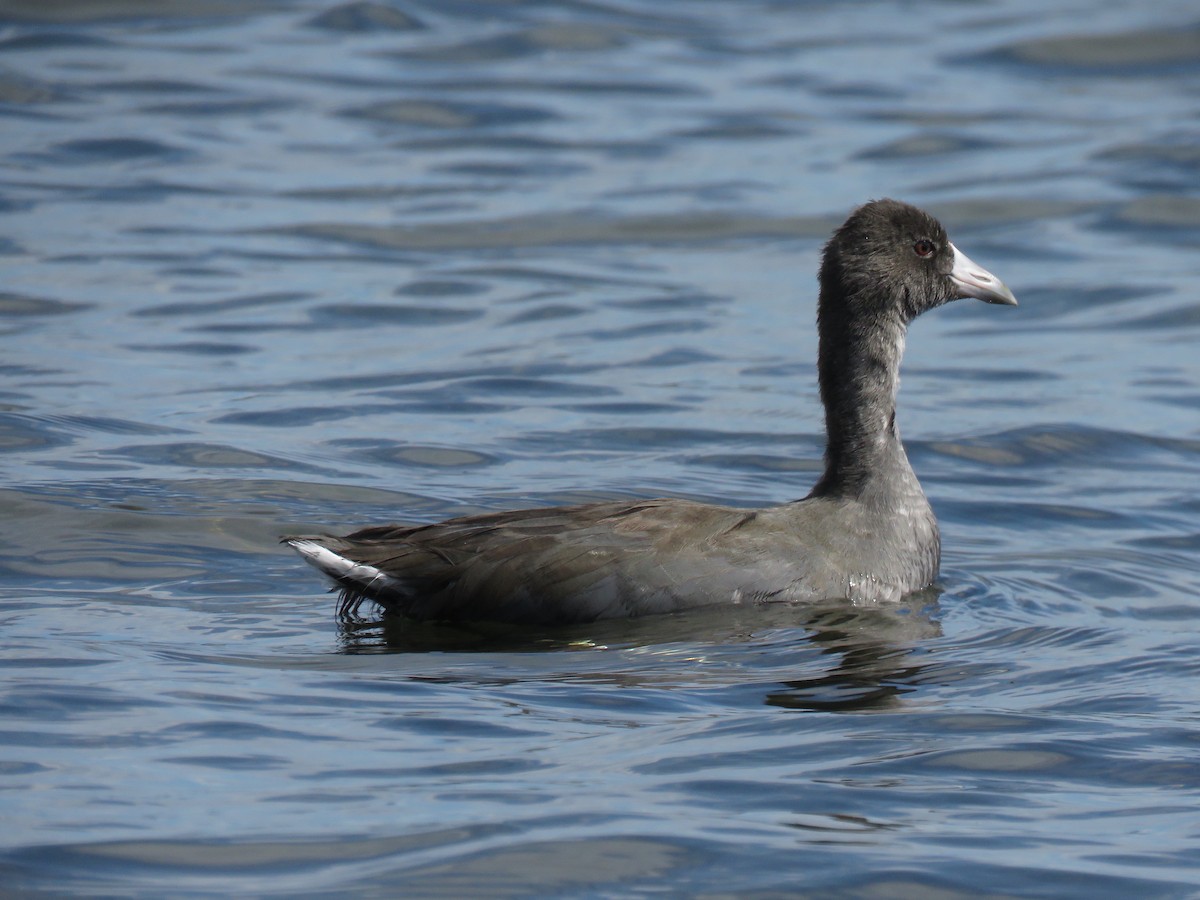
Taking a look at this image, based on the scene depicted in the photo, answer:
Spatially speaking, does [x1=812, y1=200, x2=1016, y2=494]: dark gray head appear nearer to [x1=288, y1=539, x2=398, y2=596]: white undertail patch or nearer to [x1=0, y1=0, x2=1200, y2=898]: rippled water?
[x1=0, y1=0, x2=1200, y2=898]: rippled water

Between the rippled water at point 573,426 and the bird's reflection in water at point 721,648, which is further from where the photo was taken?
the bird's reflection in water at point 721,648

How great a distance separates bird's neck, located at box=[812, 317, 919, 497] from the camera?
8.18m

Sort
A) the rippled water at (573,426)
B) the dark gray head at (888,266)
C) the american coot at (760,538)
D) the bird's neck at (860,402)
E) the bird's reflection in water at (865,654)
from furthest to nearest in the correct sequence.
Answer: the dark gray head at (888,266) → the bird's neck at (860,402) → the american coot at (760,538) → the bird's reflection in water at (865,654) → the rippled water at (573,426)

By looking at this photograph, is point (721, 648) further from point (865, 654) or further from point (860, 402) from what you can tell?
point (860, 402)

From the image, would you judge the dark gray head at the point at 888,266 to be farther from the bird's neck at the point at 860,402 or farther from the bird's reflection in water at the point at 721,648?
the bird's reflection in water at the point at 721,648

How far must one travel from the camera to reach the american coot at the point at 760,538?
7121 mm

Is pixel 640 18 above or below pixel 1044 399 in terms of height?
above

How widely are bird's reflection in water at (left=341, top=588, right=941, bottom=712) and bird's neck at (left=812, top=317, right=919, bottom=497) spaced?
2.63 feet

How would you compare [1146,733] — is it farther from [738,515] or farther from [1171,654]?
[738,515]

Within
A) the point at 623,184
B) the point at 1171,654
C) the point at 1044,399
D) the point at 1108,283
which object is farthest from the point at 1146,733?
the point at 623,184

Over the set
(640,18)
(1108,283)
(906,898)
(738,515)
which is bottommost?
(906,898)

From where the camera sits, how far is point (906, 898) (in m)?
4.90

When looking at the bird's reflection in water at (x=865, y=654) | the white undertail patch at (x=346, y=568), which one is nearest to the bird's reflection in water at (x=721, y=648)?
the bird's reflection in water at (x=865, y=654)

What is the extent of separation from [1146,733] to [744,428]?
4848mm
